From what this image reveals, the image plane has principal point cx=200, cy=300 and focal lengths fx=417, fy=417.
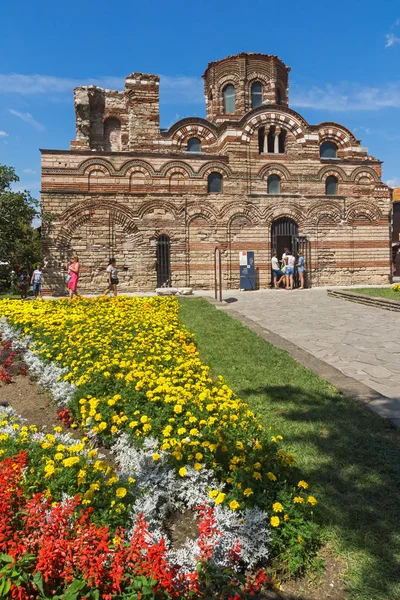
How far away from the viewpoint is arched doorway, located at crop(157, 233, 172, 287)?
19.2 metres

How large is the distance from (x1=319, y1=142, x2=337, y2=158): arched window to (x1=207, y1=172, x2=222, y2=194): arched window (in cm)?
737

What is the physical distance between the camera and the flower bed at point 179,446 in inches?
91.6

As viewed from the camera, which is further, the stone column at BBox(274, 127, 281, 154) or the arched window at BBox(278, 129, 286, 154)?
the arched window at BBox(278, 129, 286, 154)

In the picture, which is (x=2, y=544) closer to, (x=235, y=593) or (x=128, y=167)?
(x=235, y=593)

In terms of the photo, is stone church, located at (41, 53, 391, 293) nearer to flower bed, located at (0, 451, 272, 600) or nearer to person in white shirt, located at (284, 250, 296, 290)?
person in white shirt, located at (284, 250, 296, 290)

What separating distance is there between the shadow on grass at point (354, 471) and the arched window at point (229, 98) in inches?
969

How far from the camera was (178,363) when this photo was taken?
4.91 m

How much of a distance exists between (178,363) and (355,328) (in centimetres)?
510

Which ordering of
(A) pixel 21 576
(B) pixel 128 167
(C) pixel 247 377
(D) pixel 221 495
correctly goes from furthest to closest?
1. (B) pixel 128 167
2. (C) pixel 247 377
3. (D) pixel 221 495
4. (A) pixel 21 576

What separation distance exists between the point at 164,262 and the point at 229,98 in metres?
13.0

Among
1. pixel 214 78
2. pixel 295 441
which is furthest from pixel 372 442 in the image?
pixel 214 78

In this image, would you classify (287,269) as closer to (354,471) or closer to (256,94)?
(256,94)

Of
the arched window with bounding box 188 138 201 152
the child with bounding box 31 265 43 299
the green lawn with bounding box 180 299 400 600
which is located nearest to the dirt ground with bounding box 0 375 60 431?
the green lawn with bounding box 180 299 400 600

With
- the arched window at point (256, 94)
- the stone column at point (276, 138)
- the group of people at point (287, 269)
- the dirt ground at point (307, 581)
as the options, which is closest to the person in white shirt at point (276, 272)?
the group of people at point (287, 269)
